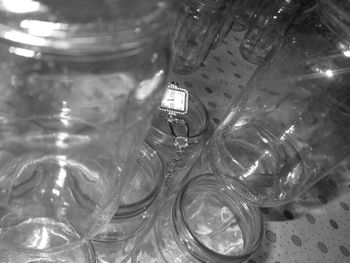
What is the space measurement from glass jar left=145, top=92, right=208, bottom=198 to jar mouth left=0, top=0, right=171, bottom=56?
254mm

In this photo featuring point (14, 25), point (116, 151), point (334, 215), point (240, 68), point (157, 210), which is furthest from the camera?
point (240, 68)

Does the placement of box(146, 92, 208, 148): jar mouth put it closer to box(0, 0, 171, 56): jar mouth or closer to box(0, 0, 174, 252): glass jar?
box(0, 0, 174, 252): glass jar

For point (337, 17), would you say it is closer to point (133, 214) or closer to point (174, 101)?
point (174, 101)

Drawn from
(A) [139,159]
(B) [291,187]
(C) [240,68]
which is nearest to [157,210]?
(A) [139,159]

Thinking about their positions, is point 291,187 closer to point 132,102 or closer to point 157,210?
point 157,210

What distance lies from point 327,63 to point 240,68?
0.28 m

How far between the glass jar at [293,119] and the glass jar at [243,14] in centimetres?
31

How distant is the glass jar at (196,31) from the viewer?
2.15 feet

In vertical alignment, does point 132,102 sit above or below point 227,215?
above

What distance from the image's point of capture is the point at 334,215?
60cm

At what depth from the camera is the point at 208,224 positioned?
49 cm

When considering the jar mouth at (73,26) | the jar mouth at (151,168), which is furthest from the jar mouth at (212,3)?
the jar mouth at (73,26)

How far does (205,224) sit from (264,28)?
0.48 metres

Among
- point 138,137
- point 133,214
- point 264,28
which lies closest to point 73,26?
point 138,137
